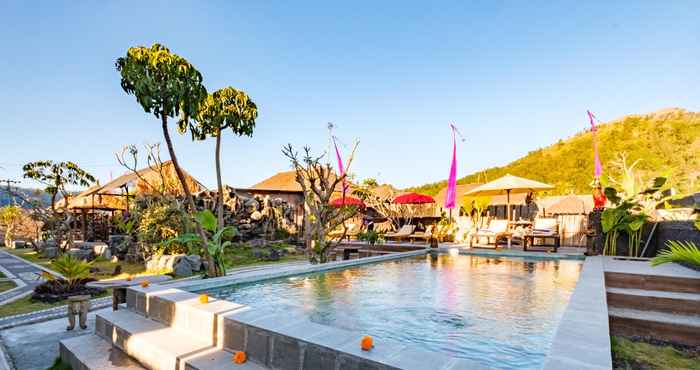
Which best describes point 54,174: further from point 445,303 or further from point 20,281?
point 445,303

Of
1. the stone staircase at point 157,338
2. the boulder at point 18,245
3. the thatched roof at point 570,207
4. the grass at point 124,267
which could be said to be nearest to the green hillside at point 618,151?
the thatched roof at point 570,207

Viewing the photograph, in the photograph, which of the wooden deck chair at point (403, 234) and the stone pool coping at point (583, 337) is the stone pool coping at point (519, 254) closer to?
the wooden deck chair at point (403, 234)

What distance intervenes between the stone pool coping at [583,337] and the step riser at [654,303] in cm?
93

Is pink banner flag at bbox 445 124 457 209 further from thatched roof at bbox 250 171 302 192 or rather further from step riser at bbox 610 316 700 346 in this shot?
thatched roof at bbox 250 171 302 192

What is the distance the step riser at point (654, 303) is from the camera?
4.45m

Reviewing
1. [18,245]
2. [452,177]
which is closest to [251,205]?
[452,177]

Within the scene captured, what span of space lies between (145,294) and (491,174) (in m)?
46.4

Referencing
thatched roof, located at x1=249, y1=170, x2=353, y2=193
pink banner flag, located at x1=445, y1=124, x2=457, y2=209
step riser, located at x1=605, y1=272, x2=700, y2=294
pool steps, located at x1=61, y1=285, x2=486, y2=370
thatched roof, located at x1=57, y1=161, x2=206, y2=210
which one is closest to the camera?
pool steps, located at x1=61, y1=285, x2=486, y2=370

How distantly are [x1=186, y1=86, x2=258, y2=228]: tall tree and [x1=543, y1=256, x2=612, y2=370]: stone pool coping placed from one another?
9.59 meters

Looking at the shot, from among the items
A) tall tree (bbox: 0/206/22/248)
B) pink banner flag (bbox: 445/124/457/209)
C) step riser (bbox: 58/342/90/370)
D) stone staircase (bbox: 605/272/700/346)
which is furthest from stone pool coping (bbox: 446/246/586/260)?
tall tree (bbox: 0/206/22/248)

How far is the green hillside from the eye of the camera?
34594 millimetres

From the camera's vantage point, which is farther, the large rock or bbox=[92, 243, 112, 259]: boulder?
bbox=[92, 243, 112, 259]: boulder

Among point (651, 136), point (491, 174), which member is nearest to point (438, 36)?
point (491, 174)

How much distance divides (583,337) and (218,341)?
323 centimetres
